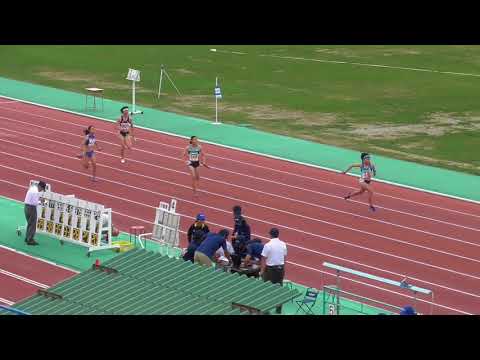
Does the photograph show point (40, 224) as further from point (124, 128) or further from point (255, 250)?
point (124, 128)

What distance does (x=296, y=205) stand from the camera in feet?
79.5

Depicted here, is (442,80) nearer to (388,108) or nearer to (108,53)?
(388,108)

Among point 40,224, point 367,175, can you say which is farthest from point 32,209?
point 367,175

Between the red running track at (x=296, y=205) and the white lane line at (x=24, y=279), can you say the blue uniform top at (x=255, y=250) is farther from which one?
the white lane line at (x=24, y=279)

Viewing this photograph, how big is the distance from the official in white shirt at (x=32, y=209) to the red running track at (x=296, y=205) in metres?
1.85

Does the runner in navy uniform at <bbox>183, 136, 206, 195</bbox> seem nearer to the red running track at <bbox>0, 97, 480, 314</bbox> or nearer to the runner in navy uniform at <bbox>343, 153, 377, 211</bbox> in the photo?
the red running track at <bbox>0, 97, 480, 314</bbox>

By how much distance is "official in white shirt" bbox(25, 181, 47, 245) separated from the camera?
21188 mm

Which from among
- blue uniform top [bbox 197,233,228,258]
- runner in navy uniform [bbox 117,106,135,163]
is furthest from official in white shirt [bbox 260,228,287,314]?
runner in navy uniform [bbox 117,106,135,163]

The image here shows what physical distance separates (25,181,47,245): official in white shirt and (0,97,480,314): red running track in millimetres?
1852

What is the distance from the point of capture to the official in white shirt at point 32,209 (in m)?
21.2

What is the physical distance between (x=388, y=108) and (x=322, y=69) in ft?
25.1

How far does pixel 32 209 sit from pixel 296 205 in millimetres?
5703

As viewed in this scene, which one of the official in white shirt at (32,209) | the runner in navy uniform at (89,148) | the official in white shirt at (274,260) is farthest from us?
the runner in navy uniform at (89,148)

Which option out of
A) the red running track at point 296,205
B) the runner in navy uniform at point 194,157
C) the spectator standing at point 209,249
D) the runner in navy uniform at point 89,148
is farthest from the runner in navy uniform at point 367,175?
the spectator standing at point 209,249
